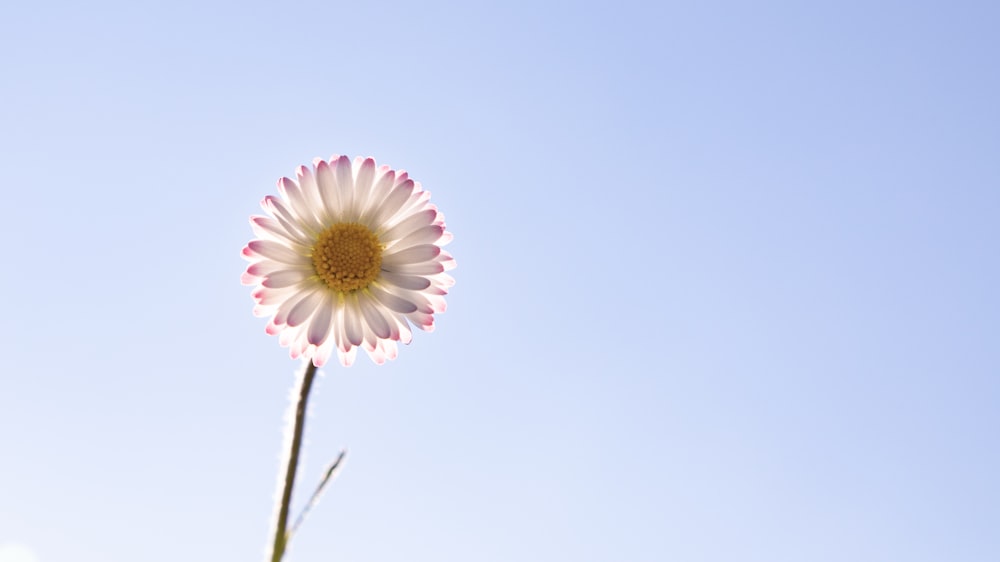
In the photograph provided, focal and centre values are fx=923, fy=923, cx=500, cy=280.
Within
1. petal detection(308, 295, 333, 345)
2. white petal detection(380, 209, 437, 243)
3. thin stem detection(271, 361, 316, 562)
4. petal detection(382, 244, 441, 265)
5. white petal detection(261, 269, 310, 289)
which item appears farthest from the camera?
white petal detection(380, 209, 437, 243)

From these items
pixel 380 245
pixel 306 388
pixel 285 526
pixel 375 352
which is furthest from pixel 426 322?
pixel 285 526

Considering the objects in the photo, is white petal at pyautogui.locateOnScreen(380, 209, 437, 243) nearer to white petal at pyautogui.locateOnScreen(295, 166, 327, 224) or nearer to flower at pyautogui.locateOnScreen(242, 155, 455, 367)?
flower at pyautogui.locateOnScreen(242, 155, 455, 367)

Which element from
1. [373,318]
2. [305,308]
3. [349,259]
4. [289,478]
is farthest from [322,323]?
[289,478]

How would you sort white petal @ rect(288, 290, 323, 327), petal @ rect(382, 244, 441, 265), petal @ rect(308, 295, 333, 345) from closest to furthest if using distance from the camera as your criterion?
petal @ rect(308, 295, 333, 345) < white petal @ rect(288, 290, 323, 327) < petal @ rect(382, 244, 441, 265)

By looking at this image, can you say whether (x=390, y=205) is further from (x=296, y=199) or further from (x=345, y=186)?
(x=296, y=199)

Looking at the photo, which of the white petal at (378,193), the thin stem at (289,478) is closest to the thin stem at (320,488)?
the thin stem at (289,478)

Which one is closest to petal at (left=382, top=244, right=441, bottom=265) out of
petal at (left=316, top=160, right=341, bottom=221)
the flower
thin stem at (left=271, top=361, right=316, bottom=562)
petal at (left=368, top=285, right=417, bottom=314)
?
the flower

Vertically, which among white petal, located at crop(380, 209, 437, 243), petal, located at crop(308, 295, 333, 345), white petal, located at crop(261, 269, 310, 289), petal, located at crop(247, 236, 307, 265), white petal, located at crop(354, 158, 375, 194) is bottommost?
petal, located at crop(308, 295, 333, 345)

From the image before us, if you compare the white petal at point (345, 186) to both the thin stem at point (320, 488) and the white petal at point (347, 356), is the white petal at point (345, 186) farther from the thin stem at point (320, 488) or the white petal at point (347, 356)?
the thin stem at point (320, 488)
